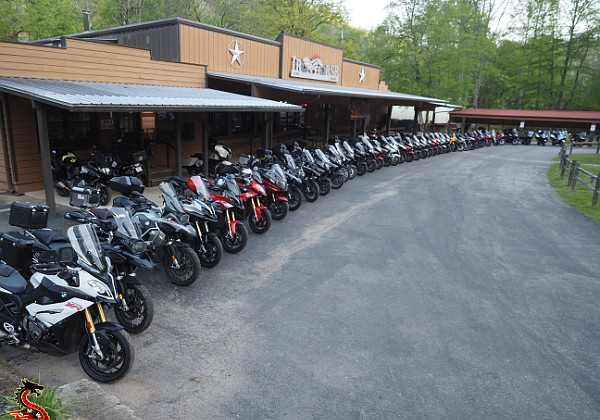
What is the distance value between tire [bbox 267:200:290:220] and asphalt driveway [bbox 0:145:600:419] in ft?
0.63

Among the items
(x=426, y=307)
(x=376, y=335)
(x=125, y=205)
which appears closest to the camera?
(x=376, y=335)

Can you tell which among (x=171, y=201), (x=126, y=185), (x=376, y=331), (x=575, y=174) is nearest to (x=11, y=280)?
(x=126, y=185)

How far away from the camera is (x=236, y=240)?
21.2ft

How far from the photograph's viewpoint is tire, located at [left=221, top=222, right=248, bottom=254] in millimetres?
6414

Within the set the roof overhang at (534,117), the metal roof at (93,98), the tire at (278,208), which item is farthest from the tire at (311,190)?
the roof overhang at (534,117)

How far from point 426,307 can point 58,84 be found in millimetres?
8174

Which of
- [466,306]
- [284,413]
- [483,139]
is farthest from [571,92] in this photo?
[284,413]

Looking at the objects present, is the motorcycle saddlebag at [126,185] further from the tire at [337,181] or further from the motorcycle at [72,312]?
the tire at [337,181]

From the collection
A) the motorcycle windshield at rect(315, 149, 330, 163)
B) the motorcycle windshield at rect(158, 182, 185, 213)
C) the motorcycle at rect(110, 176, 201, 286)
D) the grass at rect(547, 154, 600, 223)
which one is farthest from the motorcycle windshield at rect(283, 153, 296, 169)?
the grass at rect(547, 154, 600, 223)

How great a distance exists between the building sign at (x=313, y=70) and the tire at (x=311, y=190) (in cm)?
910

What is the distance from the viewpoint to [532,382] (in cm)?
362

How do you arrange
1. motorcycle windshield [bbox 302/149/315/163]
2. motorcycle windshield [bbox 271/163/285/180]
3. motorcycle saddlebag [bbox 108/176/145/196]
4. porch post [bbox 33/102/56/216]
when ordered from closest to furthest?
motorcycle saddlebag [bbox 108/176/145/196] < porch post [bbox 33/102/56/216] < motorcycle windshield [bbox 271/163/285/180] < motorcycle windshield [bbox 302/149/315/163]

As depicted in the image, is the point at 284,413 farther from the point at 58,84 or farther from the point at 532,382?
the point at 58,84

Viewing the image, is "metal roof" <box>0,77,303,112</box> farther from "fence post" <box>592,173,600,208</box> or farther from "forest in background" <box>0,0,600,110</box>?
"forest in background" <box>0,0,600,110</box>
